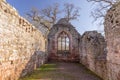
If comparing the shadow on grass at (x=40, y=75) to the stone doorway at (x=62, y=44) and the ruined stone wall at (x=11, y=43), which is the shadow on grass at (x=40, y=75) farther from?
the stone doorway at (x=62, y=44)

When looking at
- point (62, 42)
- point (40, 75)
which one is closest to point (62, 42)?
point (62, 42)

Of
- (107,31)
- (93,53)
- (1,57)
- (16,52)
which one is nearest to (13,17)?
(16,52)

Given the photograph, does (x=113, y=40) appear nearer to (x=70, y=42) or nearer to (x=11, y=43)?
(x=11, y=43)

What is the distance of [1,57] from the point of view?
18.1 feet

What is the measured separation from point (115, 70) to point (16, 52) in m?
3.62

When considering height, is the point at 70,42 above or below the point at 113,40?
above

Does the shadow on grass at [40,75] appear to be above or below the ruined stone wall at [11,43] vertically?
below

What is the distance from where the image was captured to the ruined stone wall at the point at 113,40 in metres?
5.98

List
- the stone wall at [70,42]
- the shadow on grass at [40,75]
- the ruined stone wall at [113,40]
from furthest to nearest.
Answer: the stone wall at [70,42]
the shadow on grass at [40,75]
the ruined stone wall at [113,40]

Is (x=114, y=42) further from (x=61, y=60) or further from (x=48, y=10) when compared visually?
(x=48, y=10)

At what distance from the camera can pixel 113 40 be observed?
21.3ft

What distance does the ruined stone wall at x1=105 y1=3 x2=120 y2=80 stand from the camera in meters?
5.98

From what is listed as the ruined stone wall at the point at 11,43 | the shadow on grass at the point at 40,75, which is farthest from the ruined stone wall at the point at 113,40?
the ruined stone wall at the point at 11,43

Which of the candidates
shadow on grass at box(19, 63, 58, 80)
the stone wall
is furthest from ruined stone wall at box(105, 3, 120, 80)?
Result: the stone wall
